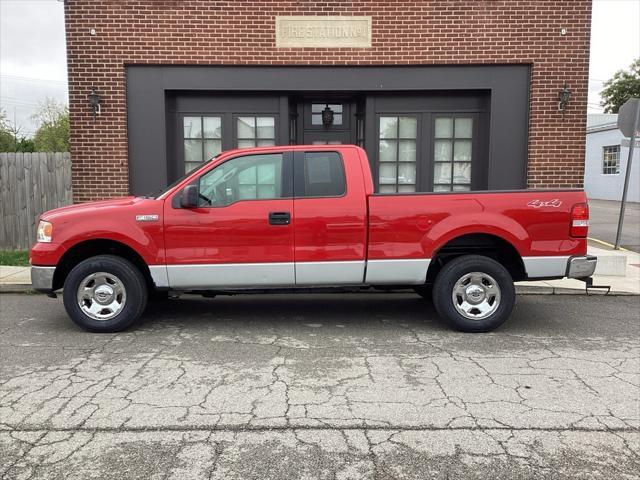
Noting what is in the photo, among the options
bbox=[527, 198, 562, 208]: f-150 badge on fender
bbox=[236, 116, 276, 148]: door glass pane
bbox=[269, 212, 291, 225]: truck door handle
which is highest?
bbox=[236, 116, 276, 148]: door glass pane

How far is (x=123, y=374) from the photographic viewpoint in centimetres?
459

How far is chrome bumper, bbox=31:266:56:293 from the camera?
580cm

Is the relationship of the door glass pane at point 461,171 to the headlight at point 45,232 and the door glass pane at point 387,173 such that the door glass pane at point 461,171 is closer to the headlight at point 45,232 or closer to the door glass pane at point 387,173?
the door glass pane at point 387,173

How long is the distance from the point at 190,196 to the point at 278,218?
0.92m

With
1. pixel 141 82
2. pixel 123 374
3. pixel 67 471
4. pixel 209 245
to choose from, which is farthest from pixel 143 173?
pixel 67 471

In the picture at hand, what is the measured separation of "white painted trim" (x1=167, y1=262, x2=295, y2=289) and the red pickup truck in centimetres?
1

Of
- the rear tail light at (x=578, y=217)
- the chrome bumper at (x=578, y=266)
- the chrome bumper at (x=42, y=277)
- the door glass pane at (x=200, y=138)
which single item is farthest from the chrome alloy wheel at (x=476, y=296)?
the door glass pane at (x=200, y=138)

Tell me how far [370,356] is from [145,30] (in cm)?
757

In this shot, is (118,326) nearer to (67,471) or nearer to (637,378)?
(67,471)

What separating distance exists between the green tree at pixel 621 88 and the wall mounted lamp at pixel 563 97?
40.1 m

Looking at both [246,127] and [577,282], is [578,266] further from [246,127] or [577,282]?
[246,127]

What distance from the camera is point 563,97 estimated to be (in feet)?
32.3

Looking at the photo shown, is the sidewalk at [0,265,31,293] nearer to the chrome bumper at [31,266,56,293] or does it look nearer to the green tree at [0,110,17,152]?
the chrome bumper at [31,266,56,293]

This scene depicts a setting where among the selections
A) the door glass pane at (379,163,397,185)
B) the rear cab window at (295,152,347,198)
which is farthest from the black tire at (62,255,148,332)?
the door glass pane at (379,163,397,185)
